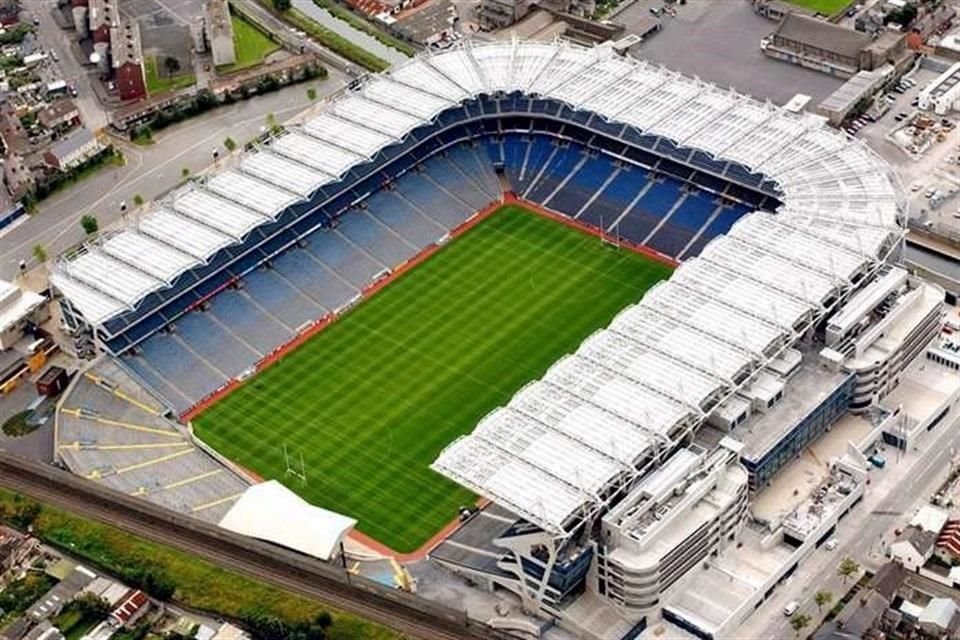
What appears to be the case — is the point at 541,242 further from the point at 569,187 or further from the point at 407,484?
the point at 407,484

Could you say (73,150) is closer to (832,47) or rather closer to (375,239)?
(375,239)

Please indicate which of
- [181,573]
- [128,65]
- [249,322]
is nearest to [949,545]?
[181,573]

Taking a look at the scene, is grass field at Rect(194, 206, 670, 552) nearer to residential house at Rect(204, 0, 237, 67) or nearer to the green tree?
the green tree

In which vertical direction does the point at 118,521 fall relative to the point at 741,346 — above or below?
below

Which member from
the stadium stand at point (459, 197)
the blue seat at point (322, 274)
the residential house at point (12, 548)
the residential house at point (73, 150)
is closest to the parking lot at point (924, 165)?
the stadium stand at point (459, 197)

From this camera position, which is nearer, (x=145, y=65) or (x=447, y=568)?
(x=447, y=568)

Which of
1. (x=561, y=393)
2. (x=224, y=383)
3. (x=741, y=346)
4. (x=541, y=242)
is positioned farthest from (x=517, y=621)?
(x=541, y=242)
